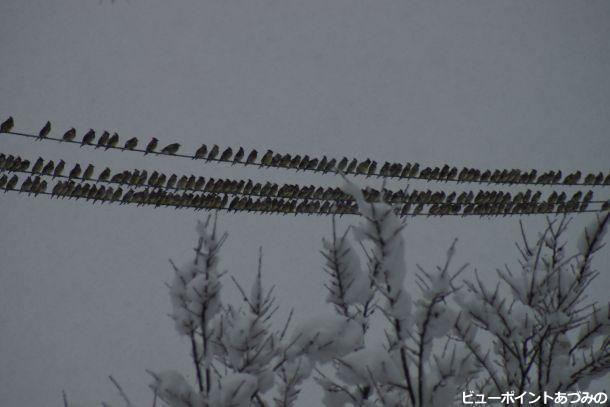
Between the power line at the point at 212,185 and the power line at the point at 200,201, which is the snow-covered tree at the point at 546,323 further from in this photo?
the power line at the point at 200,201

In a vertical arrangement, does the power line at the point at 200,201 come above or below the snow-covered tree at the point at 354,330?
above

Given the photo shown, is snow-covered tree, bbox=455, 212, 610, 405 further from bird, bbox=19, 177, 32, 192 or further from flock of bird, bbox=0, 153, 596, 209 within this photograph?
bird, bbox=19, 177, 32, 192

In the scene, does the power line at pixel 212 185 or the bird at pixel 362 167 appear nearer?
the power line at pixel 212 185

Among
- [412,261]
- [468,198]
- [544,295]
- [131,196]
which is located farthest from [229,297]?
[544,295]

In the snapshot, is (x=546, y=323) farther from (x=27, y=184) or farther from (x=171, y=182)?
(x=27, y=184)

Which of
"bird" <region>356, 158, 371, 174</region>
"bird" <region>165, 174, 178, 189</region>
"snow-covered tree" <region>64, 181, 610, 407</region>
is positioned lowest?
"snow-covered tree" <region>64, 181, 610, 407</region>

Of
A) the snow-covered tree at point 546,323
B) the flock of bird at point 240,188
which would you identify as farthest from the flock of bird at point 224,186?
the snow-covered tree at point 546,323

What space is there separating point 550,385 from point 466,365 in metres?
0.73

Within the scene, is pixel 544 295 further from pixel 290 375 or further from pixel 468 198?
pixel 468 198

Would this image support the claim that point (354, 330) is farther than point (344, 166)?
No

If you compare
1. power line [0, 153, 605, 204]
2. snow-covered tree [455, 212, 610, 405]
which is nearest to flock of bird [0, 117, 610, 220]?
power line [0, 153, 605, 204]

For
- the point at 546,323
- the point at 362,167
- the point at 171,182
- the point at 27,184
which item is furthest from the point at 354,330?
the point at 362,167

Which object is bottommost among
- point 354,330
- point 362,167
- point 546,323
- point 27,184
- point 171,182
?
point 354,330

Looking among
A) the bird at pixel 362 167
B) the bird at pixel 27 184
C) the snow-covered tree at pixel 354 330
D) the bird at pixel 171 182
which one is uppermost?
the bird at pixel 362 167
